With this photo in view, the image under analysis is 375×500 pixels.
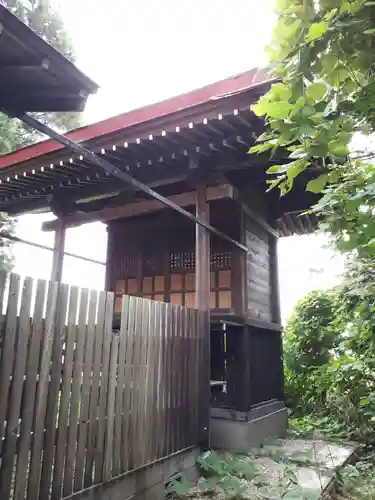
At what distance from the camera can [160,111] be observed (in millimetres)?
5043

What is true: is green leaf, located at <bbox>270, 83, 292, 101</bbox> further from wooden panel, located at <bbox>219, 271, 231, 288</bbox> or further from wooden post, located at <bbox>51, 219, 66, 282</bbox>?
wooden post, located at <bbox>51, 219, 66, 282</bbox>

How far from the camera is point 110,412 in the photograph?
3672 millimetres

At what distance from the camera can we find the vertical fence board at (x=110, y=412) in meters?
3.57

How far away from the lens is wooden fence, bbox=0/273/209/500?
2848mm

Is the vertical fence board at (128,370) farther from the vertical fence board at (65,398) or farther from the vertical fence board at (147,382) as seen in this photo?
the vertical fence board at (65,398)

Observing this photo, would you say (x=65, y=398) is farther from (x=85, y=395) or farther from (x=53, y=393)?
(x=85, y=395)

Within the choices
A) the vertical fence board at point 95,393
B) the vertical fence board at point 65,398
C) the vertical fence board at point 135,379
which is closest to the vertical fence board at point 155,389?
the vertical fence board at point 135,379

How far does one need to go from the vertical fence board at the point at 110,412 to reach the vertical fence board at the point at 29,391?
2.78ft

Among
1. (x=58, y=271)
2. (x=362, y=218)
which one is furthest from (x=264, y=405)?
(x=362, y=218)

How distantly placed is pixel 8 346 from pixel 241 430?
4.11m

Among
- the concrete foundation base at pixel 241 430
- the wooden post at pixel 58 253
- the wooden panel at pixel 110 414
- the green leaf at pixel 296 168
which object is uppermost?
the wooden post at pixel 58 253

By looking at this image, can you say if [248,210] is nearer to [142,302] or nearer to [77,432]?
[142,302]

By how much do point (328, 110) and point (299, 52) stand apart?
0.26 m

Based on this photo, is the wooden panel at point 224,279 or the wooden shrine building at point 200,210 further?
the wooden panel at point 224,279
